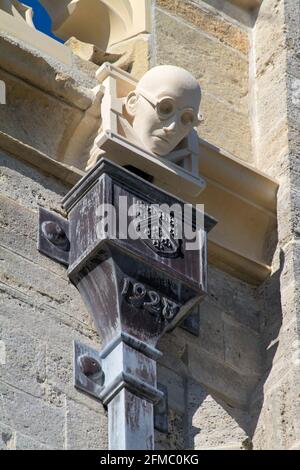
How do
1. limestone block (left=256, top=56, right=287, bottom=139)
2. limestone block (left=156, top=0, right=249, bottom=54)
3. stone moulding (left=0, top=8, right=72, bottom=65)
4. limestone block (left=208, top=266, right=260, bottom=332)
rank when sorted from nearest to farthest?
stone moulding (left=0, top=8, right=72, bottom=65) < limestone block (left=208, top=266, right=260, bottom=332) < limestone block (left=256, top=56, right=287, bottom=139) < limestone block (left=156, top=0, right=249, bottom=54)

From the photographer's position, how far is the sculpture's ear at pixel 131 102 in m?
6.09

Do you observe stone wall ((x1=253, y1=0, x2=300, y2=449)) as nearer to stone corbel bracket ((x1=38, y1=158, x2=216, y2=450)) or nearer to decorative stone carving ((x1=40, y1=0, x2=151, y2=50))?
stone corbel bracket ((x1=38, y1=158, x2=216, y2=450))

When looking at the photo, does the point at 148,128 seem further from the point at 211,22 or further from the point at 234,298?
the point at 211,22

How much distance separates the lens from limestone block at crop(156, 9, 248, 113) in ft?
21.5

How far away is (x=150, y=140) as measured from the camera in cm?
606

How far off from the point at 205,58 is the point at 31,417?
5.06ft

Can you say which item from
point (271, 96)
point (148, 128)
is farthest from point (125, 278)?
point (271, 96)

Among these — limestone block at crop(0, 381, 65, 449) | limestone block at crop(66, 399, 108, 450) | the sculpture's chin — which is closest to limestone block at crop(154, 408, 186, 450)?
limestone block at crop(66, 399, 108, 450)

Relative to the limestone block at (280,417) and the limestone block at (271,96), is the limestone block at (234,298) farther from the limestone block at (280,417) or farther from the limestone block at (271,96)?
the limestone block at (271,96)

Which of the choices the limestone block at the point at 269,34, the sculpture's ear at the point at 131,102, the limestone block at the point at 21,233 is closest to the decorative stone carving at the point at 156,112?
the sculpture's ear at the point at 131,102

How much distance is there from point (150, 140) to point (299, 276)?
0.53 m

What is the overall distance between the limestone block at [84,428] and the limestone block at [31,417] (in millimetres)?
27

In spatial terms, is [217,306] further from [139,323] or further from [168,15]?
[168,15]
